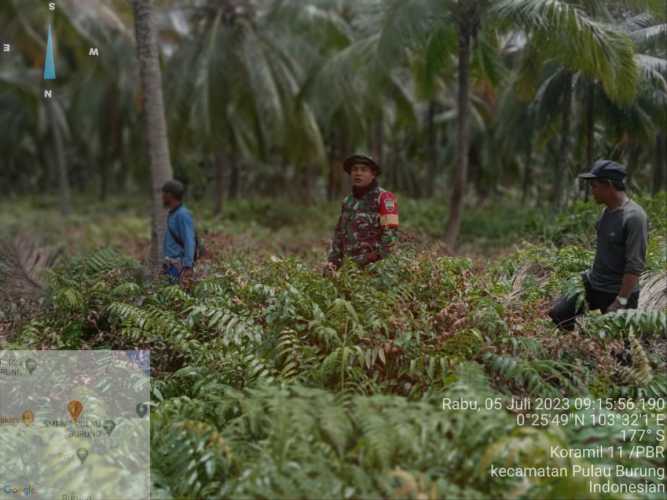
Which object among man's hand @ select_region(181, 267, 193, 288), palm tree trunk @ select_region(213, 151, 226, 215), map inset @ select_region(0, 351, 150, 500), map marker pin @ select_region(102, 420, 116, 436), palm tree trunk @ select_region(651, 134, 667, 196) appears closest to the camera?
map inset @ select_region(0, 351, 150, 500)

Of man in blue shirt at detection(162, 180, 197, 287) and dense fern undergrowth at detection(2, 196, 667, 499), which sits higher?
man in blue shirt at detection(162, 180, 197, 287)

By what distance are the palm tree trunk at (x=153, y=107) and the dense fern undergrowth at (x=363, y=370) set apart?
2214 millimetres

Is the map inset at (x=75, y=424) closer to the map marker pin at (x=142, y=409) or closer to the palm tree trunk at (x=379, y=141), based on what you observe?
the map marker pin at (x=142, y=409)

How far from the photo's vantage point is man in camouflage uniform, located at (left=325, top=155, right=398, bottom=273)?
568 cm

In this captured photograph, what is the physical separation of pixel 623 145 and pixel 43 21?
16.6m

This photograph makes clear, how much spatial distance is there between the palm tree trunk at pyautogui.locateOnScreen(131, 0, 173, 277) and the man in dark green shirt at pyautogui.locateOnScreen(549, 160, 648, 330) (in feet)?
18.2

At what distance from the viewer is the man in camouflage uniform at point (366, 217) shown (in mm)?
5676

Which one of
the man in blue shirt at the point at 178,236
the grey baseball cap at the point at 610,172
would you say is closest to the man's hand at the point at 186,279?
the man in blue shirt at the point at 178,236

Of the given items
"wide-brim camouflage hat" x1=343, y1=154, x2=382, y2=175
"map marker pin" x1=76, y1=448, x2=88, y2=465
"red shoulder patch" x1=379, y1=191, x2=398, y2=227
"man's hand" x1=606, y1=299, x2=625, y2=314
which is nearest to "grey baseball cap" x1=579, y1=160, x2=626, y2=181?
"man's hand" x1=606, y1=299, x2=625, y2=314

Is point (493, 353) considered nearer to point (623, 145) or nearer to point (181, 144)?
point (623, 145)

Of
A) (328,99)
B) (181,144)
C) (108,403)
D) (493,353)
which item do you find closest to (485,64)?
(328,99)

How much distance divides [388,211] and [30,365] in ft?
9.97

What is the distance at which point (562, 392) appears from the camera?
4.05 metres

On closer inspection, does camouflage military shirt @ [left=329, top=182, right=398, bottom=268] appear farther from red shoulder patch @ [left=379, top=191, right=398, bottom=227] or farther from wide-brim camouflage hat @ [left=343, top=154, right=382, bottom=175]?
wide-brim camouflage hat @ [left=343, top=154, right=382, bottom=175]
